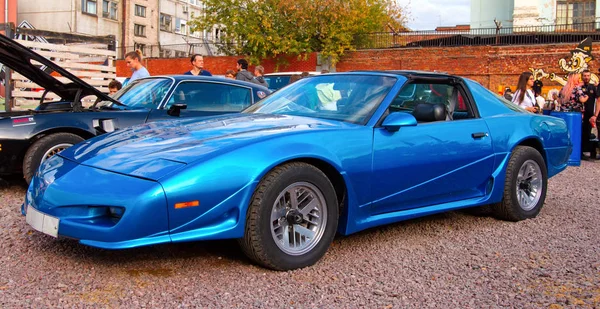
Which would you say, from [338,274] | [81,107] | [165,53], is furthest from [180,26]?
[338,274]

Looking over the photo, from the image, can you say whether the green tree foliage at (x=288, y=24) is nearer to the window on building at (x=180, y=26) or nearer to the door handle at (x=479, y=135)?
the door handle at (x=479, y=135)

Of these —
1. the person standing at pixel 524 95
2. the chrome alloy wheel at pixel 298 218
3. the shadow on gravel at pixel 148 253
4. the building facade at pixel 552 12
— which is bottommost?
the shadow on gravel at pixel 148 253

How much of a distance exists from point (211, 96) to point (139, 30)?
49174mm

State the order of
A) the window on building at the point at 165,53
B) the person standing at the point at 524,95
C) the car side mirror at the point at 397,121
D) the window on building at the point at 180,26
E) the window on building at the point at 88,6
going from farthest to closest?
1. the window on building at the point at 180,26
2. the window on building at the point at 88,6
3. the window on building at the point at 165,53
4. the person standing at the point at 524,95
5. the car side mirror at the point at 397,121

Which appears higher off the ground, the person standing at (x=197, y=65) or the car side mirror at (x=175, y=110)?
the person standing at (x=197, y=65)

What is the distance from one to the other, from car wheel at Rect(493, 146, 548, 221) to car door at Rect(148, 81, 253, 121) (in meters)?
3.38

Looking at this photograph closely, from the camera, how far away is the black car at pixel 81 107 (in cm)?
588

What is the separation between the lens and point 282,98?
4.92 m

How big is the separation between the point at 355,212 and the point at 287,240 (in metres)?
0.57

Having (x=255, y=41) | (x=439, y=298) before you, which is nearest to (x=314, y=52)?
(x=255, y=41)

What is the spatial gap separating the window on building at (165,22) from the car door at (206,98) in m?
51.8

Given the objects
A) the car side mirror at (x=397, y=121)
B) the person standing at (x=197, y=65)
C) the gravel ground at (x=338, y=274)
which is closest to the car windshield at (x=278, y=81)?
the person standing at (x=197, y=65)

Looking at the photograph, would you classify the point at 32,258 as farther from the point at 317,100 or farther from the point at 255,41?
the point at 255,41

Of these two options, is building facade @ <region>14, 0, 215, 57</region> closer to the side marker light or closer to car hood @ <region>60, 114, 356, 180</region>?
car hood @ <region>60, 114, 356, 180</region>
